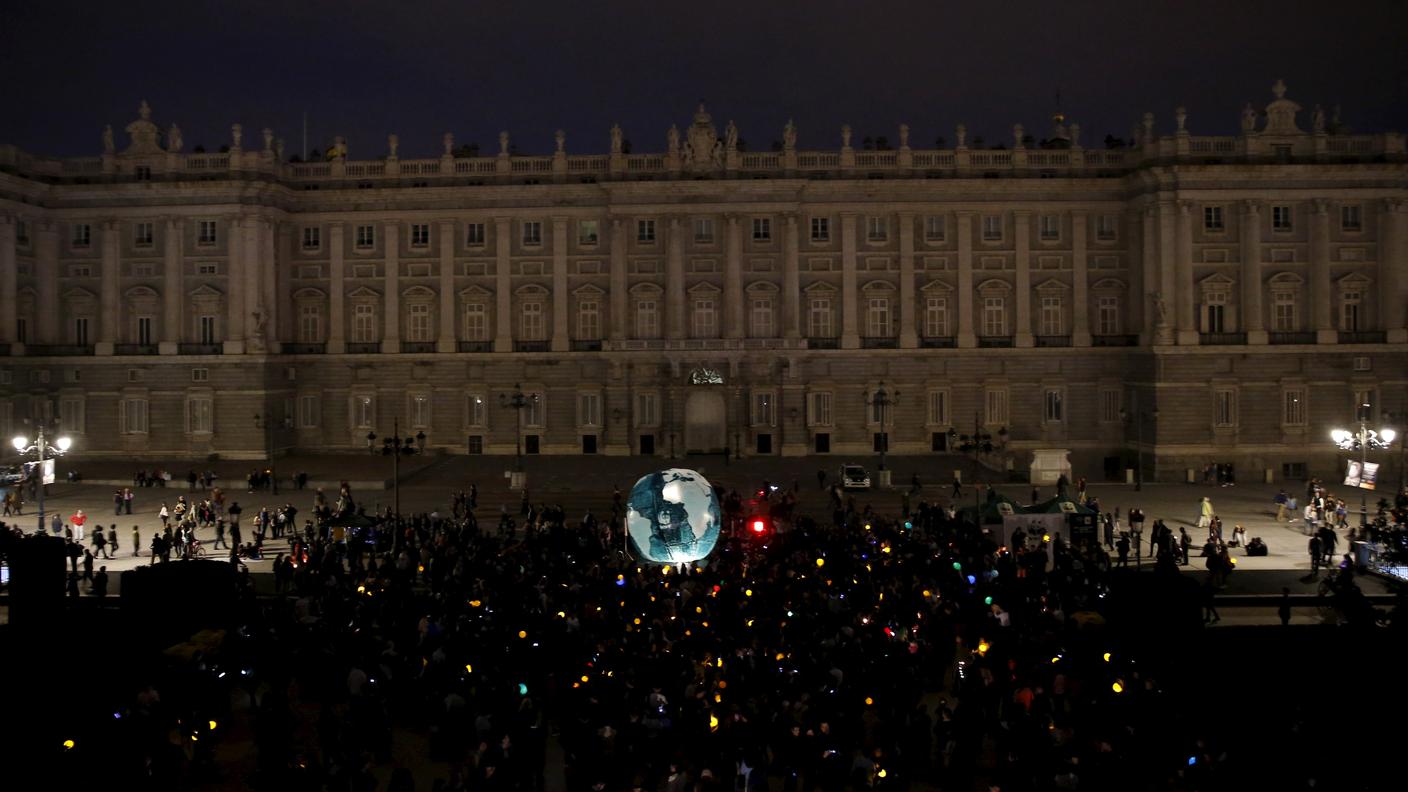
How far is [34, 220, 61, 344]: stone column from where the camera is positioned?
5794 cm

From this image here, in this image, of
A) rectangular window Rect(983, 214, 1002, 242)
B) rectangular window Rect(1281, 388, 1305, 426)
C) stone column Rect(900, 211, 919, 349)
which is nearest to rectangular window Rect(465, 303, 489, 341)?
stone column Rect(900, 211, 919, 349)

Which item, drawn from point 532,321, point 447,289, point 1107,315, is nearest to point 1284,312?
point 1107,315

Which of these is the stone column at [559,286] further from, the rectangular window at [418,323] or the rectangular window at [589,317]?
the rectangular window at [418,323]

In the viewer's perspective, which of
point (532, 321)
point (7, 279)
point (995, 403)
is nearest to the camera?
point (7, 279)

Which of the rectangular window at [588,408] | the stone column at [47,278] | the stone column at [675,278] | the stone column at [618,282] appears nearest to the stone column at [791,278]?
the stone column at [675,278]

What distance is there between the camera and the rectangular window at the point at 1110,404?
57188mm

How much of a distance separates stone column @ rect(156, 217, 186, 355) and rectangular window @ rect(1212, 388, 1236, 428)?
169ft

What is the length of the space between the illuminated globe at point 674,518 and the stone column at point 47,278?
150 ft

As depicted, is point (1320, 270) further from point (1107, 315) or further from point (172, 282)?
point (172, 282)

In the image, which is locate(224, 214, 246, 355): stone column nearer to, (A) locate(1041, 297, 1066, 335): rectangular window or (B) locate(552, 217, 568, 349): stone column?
(B) locate(552, 217, 568, 349): stone column

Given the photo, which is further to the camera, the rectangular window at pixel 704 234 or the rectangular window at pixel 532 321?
the rectangular window at pixel 532 321

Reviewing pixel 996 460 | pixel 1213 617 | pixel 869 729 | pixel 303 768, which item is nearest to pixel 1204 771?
pixel 869 729

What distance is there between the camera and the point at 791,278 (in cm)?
5750

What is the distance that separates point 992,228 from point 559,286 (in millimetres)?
22566
